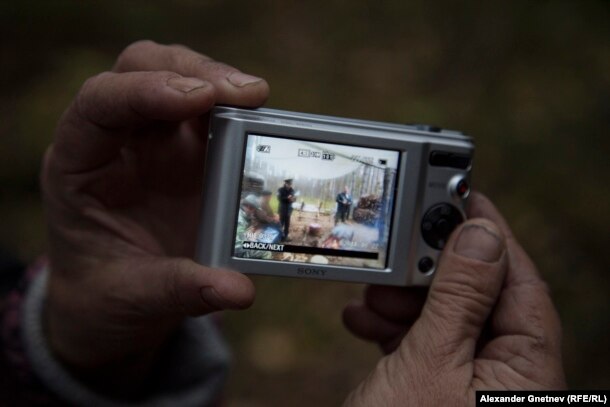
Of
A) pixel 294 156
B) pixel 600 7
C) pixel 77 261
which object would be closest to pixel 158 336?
pixel 77 261

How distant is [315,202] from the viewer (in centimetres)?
142

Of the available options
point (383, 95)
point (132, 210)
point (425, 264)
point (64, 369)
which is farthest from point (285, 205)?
point (383, 95)

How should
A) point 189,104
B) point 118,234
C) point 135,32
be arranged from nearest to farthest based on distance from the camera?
point 189,104
point 118,234
point 135,32

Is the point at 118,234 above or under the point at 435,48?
under

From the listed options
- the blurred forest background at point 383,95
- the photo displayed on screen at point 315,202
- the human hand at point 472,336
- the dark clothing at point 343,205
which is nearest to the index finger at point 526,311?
the human hand at point 472,336

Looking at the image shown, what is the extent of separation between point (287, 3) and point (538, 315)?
2465 mm

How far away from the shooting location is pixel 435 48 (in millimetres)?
3422

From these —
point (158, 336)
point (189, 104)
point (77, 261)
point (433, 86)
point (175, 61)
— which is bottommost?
point (158, 336)

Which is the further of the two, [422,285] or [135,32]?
[135,32]

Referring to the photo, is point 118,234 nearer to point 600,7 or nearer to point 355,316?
point 355,316

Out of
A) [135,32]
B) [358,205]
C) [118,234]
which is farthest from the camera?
[135,32]

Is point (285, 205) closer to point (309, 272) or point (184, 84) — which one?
point (309, 272)

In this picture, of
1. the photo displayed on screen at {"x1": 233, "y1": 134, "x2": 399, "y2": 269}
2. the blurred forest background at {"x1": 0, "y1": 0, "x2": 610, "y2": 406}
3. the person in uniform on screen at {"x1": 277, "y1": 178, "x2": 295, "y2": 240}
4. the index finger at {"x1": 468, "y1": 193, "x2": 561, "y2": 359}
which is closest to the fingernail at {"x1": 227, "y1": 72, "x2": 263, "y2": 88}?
the photo displayed on screen at {"x1": 233, "y1": 134, "x2": 399, "y2": 269}

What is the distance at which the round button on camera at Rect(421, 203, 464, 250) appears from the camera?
151cm
